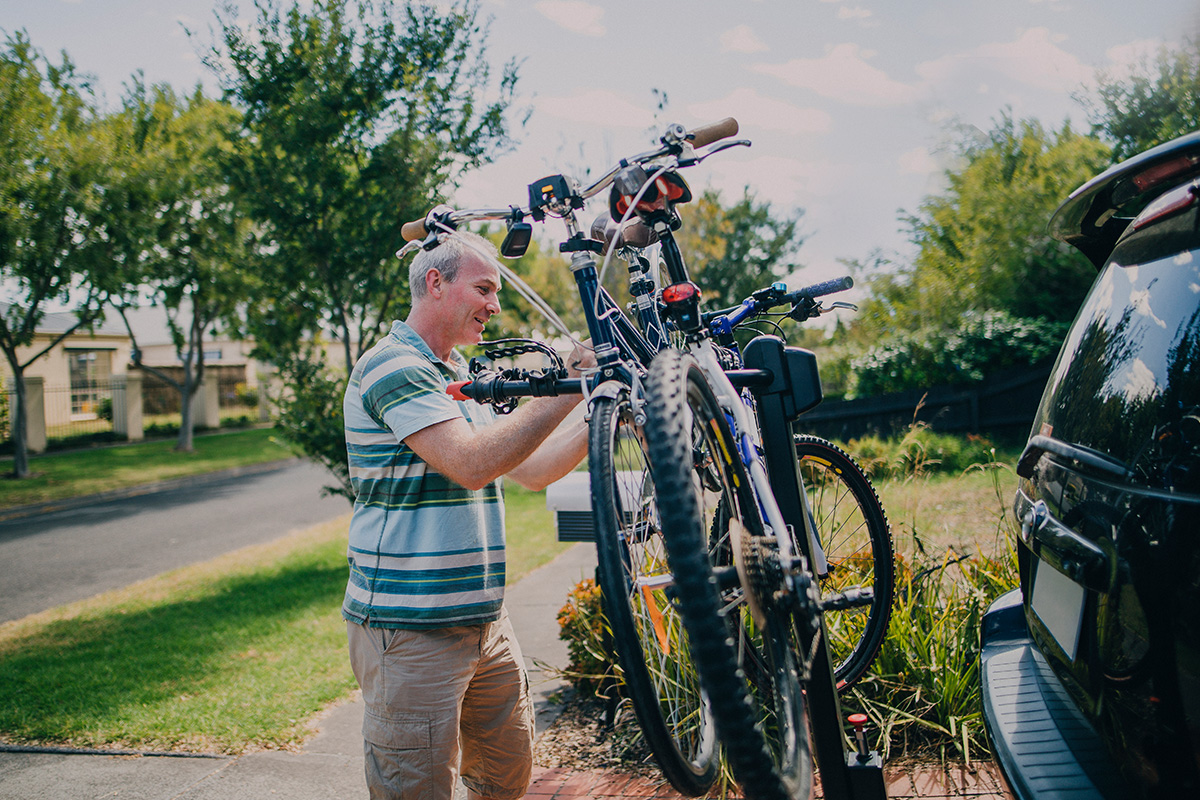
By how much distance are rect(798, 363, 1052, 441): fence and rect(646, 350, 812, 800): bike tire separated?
32.7 ft

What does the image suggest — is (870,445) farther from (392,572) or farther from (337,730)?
(392,572)

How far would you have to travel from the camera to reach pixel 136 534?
445 inches

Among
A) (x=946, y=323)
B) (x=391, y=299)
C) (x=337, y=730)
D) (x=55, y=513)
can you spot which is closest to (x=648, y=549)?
(x=337, y=730)

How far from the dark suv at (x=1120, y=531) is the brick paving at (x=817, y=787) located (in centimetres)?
92

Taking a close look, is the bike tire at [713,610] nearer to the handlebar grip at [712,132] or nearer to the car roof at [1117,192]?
the handlebar grip at [712,132]

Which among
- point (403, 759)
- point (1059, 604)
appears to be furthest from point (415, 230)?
point (1059, 604)

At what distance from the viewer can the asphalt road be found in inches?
335

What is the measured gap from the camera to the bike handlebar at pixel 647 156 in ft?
6.12

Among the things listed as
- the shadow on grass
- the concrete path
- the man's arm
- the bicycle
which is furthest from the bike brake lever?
the shadow on grass

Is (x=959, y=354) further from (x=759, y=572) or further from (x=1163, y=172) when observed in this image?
(x=759, y=572)

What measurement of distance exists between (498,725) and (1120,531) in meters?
1.92

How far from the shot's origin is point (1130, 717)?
1.46 metres

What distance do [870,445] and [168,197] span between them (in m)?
18.0

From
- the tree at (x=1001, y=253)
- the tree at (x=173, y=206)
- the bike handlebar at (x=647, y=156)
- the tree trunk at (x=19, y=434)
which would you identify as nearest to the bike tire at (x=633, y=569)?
the bike handlebar at (x=647, y=156)
